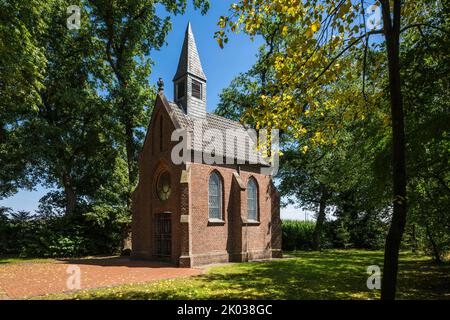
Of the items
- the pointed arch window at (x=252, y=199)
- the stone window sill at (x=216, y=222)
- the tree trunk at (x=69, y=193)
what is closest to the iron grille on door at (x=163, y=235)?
the stone window sill at (x=216, y=222)

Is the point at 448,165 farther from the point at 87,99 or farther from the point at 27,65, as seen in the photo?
the point at 87,99

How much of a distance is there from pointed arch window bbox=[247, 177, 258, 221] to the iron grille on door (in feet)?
19.0

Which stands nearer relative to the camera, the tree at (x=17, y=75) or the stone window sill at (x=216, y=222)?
the tree at (x=17, y=75)

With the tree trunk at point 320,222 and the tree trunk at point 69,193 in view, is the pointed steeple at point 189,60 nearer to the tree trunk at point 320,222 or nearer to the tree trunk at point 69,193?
the tree trunk at point 69,193

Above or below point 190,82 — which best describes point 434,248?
below

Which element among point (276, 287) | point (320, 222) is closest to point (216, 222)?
point (276, 287)

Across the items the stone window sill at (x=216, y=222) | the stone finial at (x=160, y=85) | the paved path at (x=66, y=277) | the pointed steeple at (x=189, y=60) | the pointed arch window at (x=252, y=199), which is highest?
the pointed steeple at (x=189, y=60)

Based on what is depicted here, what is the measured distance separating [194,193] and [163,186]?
2.80 m

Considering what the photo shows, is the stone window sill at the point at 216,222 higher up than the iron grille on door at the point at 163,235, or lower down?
higher up

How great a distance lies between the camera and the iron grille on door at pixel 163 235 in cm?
1897

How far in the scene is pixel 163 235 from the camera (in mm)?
19266

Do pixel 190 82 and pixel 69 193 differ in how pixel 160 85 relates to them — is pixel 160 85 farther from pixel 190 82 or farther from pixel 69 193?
pixel 69 193

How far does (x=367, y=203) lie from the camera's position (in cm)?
1445

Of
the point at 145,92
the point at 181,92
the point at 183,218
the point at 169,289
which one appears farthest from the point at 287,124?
the point at 145,92
